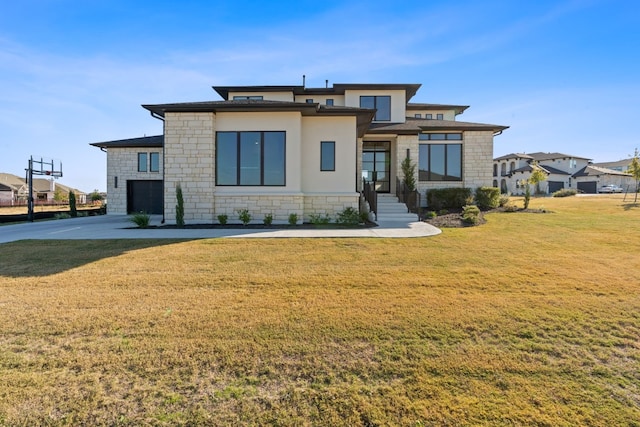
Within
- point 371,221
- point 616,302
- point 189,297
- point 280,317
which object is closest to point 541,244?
point 616,302

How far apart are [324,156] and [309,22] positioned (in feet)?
16.1

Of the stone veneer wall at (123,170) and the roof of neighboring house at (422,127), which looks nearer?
the roof of neighboring house at (422,127)

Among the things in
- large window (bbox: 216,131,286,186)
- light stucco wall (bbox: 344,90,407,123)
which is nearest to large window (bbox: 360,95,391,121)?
light stucco wall (bbox: 344,90,407,123)

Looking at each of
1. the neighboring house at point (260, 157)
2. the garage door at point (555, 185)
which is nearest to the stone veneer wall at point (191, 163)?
the neighboring house at point (260, 157)

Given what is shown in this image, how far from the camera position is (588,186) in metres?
47.0

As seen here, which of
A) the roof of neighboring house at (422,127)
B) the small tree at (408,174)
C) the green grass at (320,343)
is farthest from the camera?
the roof of neighboring house at (422,127)

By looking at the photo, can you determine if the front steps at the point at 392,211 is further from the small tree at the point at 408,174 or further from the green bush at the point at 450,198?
the green bush at the point at 450,198

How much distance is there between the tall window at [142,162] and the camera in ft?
63.5

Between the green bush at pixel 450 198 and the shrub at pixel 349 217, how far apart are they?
18.0 ft

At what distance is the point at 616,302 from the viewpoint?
4137mm

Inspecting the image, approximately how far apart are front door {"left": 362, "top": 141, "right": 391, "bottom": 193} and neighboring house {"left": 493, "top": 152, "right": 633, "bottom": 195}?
35.0m

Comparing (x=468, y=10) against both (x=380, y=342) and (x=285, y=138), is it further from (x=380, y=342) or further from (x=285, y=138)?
(x=380, y=342)

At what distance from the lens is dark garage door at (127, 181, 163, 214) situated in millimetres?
19562

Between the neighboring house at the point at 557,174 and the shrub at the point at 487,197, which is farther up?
the neighboring house at the point at 557,174
